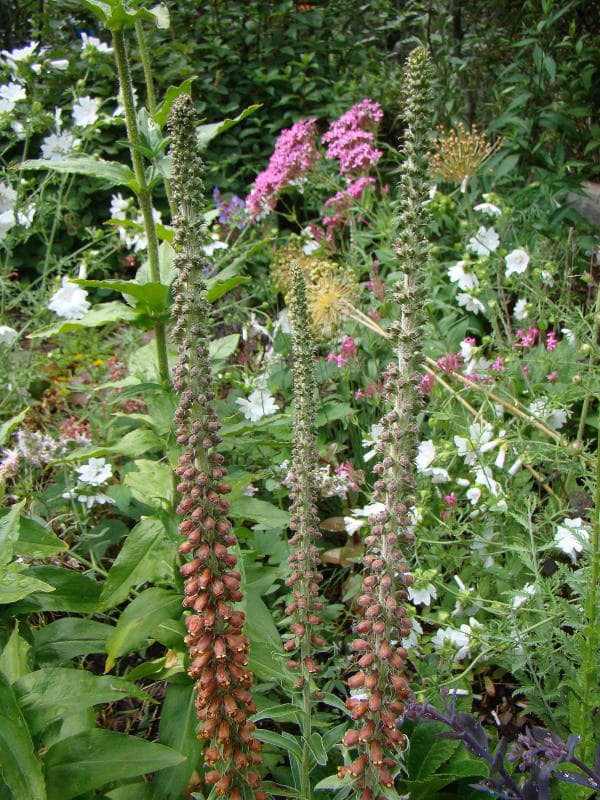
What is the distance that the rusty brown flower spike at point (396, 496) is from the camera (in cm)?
135

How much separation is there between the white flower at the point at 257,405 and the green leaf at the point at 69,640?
1431mm

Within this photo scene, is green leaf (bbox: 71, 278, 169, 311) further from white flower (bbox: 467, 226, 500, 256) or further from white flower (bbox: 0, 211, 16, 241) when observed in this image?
white flower (bbox: 467, 226, 500, 256)

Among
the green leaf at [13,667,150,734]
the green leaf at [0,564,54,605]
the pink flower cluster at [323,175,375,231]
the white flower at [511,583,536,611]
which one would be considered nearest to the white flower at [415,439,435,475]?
the white flower at [511,583,536,611]

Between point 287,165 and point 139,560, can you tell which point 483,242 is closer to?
point 287,165

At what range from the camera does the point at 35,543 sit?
221cm

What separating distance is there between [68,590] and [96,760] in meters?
0.50

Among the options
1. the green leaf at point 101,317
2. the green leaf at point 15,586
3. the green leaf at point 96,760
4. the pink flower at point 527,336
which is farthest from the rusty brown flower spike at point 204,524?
the pink flower at point 527,336

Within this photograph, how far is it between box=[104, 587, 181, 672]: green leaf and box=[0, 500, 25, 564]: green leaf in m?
0.35

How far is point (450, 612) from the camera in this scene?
9.22 ft

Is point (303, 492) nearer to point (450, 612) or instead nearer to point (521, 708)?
point (450, 612)

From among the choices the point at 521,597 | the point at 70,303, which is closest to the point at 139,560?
the point at 521,597

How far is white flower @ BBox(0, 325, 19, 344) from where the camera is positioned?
3.67 meters

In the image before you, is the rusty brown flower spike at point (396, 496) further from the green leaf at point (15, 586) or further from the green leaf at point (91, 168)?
the green leaf at point (91, 168)

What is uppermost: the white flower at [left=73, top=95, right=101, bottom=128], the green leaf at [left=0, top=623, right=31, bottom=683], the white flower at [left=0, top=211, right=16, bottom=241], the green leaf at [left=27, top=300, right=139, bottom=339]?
the white flower at [left=73, top=95, right=101, bottom=128]
